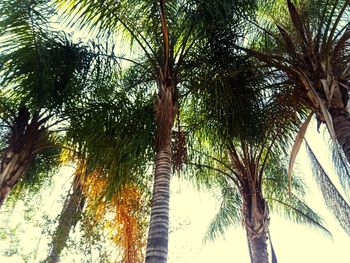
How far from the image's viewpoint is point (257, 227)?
20.9 feet

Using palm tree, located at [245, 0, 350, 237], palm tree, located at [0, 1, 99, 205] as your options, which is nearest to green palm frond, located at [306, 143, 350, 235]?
palm tree, located at [245, 0, 350, 237]

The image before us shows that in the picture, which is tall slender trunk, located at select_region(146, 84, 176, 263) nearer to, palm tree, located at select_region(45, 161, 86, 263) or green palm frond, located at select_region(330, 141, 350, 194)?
palm tree, located at select_region(45, 161, 86, 263)

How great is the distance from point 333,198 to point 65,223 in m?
4.10

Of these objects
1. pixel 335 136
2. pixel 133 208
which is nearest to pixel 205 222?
pixel 133 208

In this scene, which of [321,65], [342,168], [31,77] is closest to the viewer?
[342,168]

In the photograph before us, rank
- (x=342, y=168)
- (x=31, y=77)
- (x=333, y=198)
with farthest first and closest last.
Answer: (x=31, y=77), (x=333, y=198), (x=342, y=168)

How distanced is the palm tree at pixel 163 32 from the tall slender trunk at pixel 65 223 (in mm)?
1945

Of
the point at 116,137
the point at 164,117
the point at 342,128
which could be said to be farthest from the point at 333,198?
the point at 116,137

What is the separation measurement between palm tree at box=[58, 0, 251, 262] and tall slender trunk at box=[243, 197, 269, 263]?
91.1 inches

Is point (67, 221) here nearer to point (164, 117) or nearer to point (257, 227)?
point (164, 117)

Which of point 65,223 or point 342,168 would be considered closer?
point 342,168

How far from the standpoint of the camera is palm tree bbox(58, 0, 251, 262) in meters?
4.97

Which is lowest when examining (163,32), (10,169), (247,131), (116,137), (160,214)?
(160,214)

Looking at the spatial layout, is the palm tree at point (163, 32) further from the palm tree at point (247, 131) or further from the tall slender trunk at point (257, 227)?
the tall slender trunk at point (257, 227)
